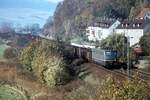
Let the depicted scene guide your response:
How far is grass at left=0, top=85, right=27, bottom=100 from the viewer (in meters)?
39.4

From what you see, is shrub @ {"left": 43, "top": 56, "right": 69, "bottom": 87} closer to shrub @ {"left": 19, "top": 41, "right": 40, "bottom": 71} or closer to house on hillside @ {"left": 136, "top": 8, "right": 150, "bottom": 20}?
shrub @ {"left": 19, "top": 41, "right": 40, "bottom": 71}

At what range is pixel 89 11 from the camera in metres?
114

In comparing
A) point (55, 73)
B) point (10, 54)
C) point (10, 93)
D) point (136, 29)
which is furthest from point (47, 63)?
point (136, 29)

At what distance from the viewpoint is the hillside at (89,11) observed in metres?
98.6

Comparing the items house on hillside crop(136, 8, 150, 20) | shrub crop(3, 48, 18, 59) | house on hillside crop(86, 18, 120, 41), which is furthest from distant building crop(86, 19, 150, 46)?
shrub crop(3, 48, 18, 59)

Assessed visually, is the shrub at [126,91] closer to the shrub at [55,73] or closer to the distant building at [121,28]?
the shrub at [55,73]

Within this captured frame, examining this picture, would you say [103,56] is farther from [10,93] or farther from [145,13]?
[145,13]

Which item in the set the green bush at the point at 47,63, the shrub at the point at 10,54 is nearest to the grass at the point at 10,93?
the green bush at the point at 47,63

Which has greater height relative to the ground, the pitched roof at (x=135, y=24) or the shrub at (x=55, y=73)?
the pitched roof at (x=135, y=24)

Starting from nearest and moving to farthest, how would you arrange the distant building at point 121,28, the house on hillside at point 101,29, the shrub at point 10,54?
the distant building at point 121,28, the shrub at point 10,54, the house on hillside at point 101,29

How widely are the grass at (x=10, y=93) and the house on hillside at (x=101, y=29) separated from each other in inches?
1587

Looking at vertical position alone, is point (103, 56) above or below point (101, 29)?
below

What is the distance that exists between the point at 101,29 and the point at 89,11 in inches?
1001

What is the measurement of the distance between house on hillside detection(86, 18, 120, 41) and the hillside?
6522 millimetres
